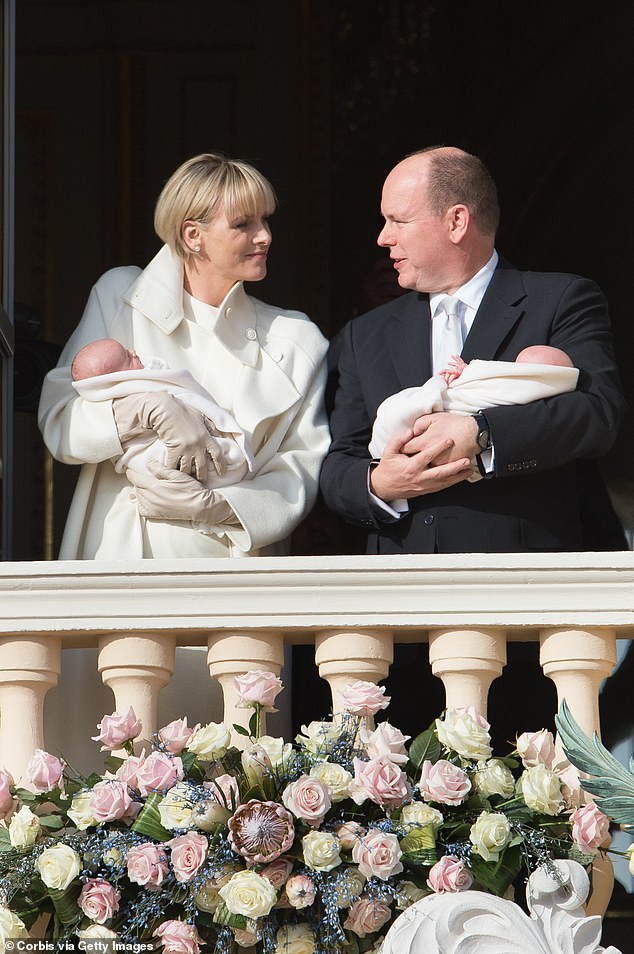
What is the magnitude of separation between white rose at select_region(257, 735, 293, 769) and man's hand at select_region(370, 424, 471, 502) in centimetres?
75

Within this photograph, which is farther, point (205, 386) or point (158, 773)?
point (205, 386)

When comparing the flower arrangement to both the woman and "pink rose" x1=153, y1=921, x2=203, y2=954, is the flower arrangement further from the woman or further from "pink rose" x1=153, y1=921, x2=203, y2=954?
the woman

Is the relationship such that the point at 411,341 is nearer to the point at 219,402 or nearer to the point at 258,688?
the point at 219,402

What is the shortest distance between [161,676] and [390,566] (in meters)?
0.44

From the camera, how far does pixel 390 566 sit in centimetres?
333

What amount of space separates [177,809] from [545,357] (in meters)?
1.19

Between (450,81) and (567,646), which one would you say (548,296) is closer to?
(567,646)

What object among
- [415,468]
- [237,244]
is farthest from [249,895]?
[237,244]

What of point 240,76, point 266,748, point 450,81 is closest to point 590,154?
point 450,81

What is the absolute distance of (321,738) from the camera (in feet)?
10.3

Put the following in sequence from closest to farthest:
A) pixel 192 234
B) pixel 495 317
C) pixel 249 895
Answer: pixel 249 895, pixel 495 317, pixel 192 234

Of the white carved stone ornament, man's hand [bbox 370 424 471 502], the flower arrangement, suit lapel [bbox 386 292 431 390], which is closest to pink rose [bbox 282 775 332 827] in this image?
the flower arrangement

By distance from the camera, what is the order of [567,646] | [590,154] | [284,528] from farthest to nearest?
[590,154] < [284,528] < [567,646]

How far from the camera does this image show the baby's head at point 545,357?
370cm
